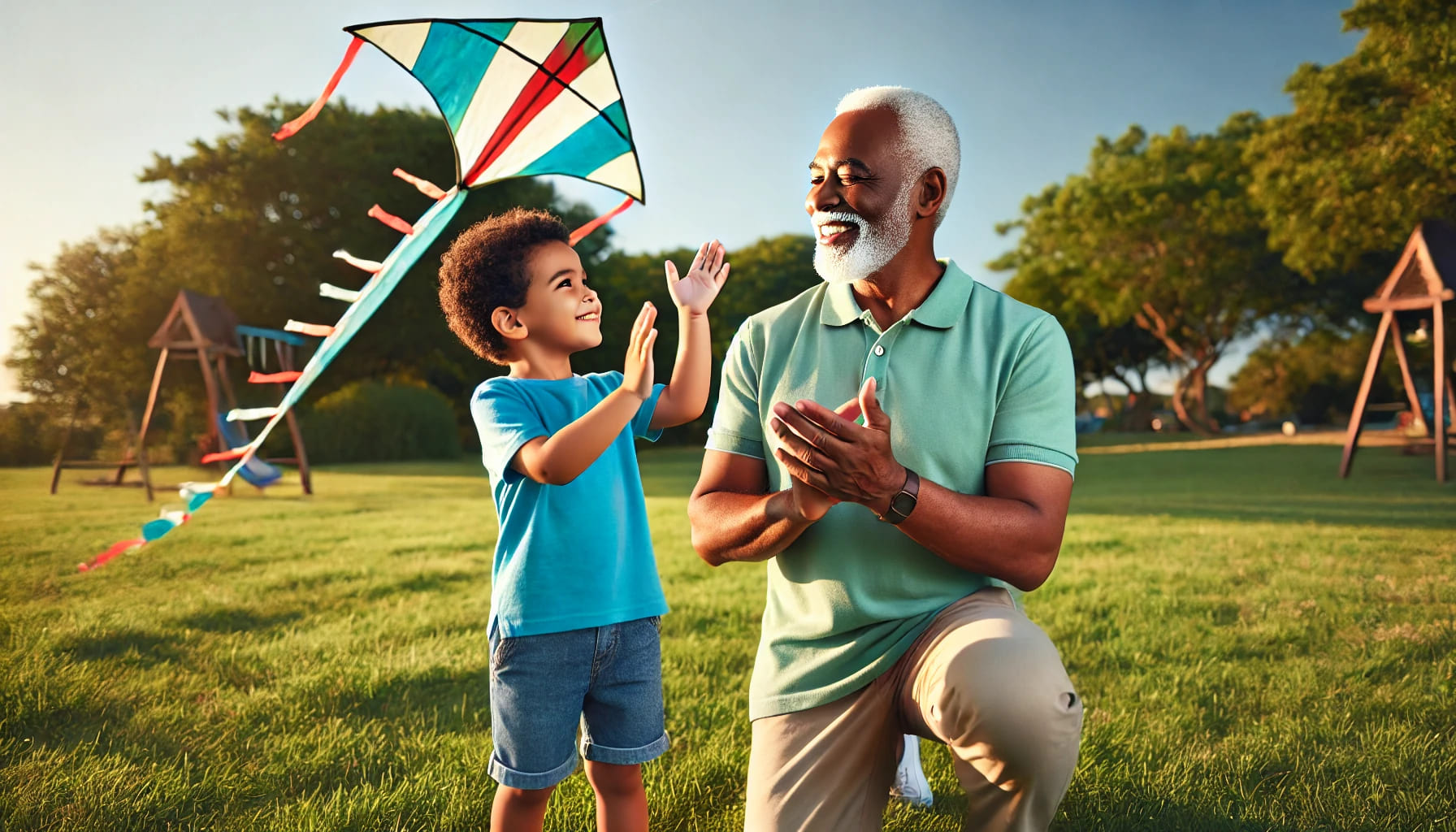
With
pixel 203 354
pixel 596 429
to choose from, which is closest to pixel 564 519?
pixel 596 429

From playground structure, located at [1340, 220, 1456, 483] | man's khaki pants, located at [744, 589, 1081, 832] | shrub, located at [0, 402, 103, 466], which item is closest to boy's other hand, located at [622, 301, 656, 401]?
man's khaki pants, located at [744, 589, 1081, 832]

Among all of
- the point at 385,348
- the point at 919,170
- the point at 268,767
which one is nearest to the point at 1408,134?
the point at 919,170

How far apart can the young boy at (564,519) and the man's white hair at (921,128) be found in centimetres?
48

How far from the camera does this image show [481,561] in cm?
697

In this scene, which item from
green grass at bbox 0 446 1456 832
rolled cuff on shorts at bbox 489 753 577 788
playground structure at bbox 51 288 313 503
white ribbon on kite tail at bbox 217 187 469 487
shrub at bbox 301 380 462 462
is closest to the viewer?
rolled cuff on shorts at bbox 489 753 577 788

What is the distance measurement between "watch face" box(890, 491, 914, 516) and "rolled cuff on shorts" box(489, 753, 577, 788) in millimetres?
969

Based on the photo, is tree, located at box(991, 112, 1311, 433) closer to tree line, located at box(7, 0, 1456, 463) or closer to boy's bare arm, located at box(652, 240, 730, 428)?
tree line, located at box(7, 0, 1456, 463)

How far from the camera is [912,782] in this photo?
2586 mm

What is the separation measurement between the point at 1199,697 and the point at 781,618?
214 cm

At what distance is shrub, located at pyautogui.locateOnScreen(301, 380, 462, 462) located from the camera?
66.1 feet

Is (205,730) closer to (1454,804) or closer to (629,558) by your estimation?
(629,558)

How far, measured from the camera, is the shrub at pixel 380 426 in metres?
20.1

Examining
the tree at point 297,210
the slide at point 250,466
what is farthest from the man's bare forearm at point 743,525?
the tree at point 297,210

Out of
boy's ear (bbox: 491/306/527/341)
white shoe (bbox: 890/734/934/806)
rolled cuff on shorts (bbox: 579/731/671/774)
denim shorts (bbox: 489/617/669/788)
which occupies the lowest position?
white shoe (bbox: 890/734/934/806)
